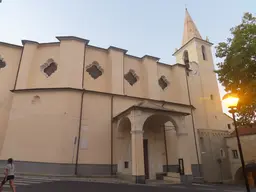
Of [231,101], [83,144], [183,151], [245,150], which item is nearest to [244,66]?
[231,101]

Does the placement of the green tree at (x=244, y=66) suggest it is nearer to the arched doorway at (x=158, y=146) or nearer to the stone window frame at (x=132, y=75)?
the arched doorway at (x=158, y=146)

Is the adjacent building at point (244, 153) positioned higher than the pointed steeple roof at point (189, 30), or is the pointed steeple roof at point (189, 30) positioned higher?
the pointed steeple roof at point (189, 30)

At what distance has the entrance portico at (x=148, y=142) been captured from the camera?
1134cm

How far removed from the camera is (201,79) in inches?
834

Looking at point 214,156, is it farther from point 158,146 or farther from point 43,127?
point 43,127

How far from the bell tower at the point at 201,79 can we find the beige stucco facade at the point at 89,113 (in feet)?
2.79

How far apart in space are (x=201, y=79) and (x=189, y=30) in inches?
313

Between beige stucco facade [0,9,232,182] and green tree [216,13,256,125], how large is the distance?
414 cm

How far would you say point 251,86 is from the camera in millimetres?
9406

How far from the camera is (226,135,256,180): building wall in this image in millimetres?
17812

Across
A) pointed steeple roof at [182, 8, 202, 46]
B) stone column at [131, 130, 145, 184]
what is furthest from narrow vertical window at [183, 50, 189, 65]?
stone column at [131, 130, 145, 184]

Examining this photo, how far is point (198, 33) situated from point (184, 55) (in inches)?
146

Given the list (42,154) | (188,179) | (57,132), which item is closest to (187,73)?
(188,179)

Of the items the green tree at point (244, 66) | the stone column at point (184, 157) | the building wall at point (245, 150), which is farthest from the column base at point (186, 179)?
the building wall at point (245, 150)
